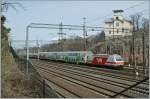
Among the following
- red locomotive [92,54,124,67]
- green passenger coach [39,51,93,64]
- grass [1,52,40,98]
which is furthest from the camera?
green passenger coach [39,51,93,64]

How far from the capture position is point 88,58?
60.8 meters

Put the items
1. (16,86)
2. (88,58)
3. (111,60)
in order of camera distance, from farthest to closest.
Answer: (88,58) → (111,60) → (16,86)

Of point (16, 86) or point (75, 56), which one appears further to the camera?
point (75, 56)

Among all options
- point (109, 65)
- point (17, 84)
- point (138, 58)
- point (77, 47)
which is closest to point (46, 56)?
point (77, 47)

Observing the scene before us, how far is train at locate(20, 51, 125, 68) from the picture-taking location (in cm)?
5041

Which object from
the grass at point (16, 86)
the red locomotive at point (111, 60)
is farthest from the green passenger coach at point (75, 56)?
the grass at point (16, 86)

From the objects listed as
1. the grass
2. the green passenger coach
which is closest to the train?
the green passenger coach

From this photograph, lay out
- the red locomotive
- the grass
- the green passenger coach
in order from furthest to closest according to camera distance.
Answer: the green passenger coach
the red locomotive
the grass

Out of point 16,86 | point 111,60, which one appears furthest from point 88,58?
point 16,86

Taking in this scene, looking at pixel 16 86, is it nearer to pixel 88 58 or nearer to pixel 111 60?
Answer: pixel 111 60

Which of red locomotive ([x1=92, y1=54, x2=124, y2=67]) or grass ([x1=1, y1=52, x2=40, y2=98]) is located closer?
grass ([x1=1, y1=52, x2=40, y2=98])

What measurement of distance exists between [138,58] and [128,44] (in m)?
3.45

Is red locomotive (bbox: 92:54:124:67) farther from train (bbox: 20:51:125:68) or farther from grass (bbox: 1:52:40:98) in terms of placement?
grass (bbox: 1:52:40:98)

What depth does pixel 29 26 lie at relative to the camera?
1540 inches
